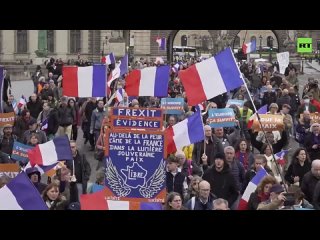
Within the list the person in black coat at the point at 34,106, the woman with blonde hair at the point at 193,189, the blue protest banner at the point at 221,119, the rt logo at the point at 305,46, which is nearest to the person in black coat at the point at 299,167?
the woman with blonde hair at the point at 193,189

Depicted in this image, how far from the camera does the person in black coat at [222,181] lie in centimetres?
804

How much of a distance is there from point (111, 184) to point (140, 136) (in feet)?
1.82

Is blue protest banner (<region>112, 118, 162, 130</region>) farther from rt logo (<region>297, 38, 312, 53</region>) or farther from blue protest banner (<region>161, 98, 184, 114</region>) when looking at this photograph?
rt logo (<region>297, 38, 312, 53</region>)

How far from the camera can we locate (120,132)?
7.16 m

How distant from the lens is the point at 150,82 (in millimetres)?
10594

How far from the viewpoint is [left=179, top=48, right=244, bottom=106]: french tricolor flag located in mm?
8461

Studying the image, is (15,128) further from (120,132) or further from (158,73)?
(120,132)

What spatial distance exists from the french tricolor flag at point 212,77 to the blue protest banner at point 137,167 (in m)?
1.73

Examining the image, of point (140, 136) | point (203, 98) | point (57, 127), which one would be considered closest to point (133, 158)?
point (140, 136)

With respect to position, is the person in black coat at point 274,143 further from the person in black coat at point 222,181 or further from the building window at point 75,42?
the building window at point 75,42

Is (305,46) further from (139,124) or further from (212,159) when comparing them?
(139,124)

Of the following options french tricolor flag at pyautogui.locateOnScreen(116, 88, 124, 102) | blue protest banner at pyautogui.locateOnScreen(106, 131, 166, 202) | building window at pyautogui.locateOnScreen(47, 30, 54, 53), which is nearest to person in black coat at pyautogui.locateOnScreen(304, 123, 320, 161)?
blue protest banner at pyautogui.locateOnScreen(106, 131, 166, 202)
